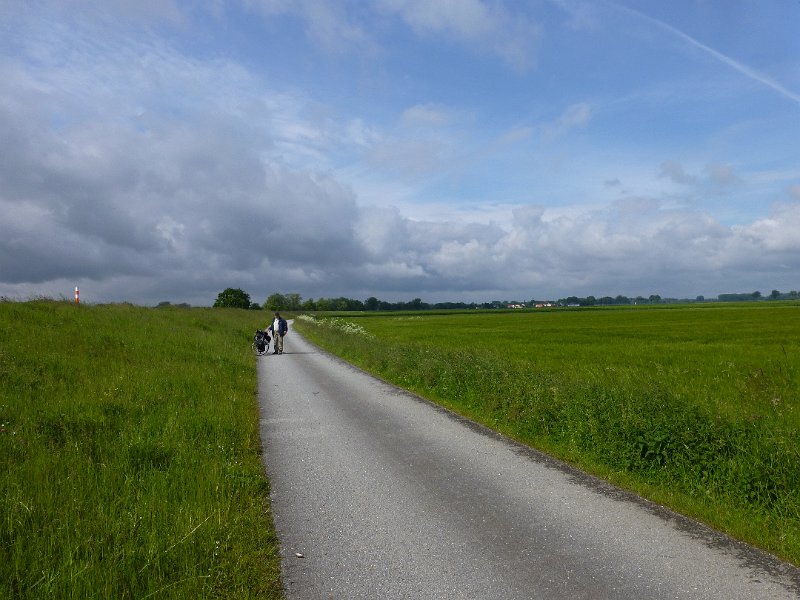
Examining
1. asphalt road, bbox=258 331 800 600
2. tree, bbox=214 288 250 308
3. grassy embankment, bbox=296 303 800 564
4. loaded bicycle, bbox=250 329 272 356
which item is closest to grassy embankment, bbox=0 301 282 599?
asphalt road, bbox=258 331 800 600

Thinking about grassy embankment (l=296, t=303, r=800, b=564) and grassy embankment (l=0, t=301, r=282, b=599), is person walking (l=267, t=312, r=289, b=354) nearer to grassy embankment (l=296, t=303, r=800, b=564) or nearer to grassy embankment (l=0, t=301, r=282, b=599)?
grassy embankment (l=0, t=301, r=282, b=599)

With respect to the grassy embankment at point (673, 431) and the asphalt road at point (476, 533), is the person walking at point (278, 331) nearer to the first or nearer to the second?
the grassy embankment at point (673, 431)

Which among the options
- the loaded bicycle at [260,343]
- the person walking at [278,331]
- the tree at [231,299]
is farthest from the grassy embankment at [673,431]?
the tree at [231,299]

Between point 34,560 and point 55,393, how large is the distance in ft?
24.9

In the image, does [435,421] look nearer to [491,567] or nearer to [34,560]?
[491,567]

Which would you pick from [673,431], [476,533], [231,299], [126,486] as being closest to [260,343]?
[126,486]

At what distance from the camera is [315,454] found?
865cm

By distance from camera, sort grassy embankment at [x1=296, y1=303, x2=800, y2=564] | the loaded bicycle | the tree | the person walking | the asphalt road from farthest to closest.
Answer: the tree → the person walking → the loaded bicycle → grassy embankment at [x1=296, y1=303, x2=800, y2=564] → the asphalt road

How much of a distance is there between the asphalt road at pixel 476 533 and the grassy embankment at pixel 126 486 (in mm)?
490

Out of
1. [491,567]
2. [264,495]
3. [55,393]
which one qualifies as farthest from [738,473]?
[55,393]

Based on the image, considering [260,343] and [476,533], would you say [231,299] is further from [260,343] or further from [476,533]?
[476,533]

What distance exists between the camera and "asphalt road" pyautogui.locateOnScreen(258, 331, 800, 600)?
443cm

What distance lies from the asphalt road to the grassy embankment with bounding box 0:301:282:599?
0.49 metres

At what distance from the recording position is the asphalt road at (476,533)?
14.5 feet
